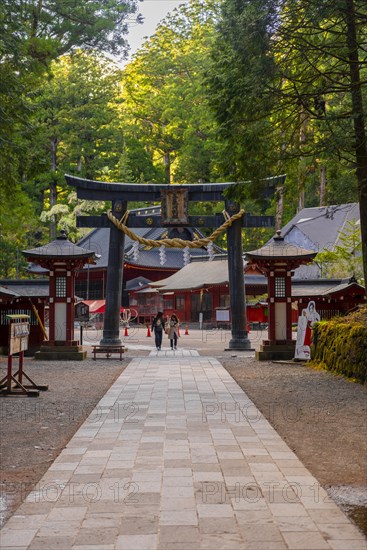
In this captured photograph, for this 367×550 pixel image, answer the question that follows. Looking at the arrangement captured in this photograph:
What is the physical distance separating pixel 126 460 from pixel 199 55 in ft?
159

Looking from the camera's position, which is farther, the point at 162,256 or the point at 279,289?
the point at 162,256

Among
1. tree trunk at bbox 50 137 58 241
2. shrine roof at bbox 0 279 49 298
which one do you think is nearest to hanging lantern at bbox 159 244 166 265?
tree trunk at bbox 50 137 58 241

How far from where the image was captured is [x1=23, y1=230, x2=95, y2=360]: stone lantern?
21.3 m

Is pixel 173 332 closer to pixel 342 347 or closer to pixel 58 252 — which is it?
pixel 58 252

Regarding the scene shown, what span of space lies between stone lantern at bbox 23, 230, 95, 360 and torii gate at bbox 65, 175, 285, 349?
4.56 ft

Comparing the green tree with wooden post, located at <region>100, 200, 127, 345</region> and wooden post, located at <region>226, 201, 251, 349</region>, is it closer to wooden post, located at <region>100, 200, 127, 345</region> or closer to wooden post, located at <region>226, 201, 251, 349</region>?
wooden post, located at <region>226, 201, 251, 349</region>

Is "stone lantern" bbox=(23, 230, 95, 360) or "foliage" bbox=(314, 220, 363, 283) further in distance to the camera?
"foliage" bbox=(314, 220, 363, 283)

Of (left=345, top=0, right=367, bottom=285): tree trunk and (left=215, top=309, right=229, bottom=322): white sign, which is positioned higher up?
(left=345, top=0, right=367, bottom=285): tree trunk

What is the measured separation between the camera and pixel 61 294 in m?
22.0

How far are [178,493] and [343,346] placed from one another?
1022cm

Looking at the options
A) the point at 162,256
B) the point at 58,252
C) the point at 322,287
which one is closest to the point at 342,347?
the point at 322,287

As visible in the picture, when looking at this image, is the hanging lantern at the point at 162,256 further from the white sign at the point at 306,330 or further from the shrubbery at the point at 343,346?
the shrubbery at the point at 343,346

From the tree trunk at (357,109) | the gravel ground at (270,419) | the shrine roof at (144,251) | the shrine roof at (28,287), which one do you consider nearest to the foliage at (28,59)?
the shrine roof at (28,287)

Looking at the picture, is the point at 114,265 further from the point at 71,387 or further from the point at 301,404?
the point at 301,404
